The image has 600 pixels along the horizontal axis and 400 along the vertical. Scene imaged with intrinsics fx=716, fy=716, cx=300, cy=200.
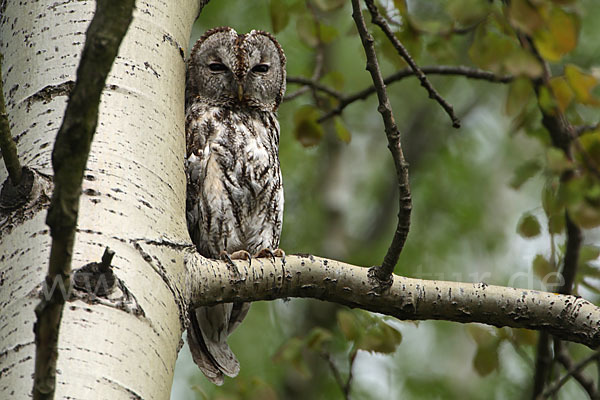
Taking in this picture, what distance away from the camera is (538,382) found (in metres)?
3.08

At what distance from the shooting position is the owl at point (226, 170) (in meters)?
3.02

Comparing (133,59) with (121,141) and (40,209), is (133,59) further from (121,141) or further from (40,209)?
(40,209)

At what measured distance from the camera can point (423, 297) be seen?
204 centimetres

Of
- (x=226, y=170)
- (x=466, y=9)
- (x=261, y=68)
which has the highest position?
(x=261, y=68)

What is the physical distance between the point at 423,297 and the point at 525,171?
781 mm

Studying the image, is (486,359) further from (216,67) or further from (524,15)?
(216,67)

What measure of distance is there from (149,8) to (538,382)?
2210 millimetres

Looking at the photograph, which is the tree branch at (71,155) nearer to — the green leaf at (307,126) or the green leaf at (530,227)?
the green leaf at (530,227)

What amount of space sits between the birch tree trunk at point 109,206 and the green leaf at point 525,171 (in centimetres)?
123

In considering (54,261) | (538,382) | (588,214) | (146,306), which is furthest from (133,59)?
(538,382)

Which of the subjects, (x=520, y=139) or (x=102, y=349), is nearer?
(x=102, y=349)

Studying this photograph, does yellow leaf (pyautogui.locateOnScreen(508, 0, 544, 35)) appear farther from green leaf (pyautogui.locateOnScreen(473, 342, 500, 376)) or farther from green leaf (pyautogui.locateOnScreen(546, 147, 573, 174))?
green leaf (pyautogui.locateOnScreen(473, 342, 500, 376))

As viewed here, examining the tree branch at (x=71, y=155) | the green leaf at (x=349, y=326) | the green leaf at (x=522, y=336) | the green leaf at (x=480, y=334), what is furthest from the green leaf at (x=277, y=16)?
the tree branch at (x=71, y=155)

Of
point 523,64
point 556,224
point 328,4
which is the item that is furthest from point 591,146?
point 328,4
